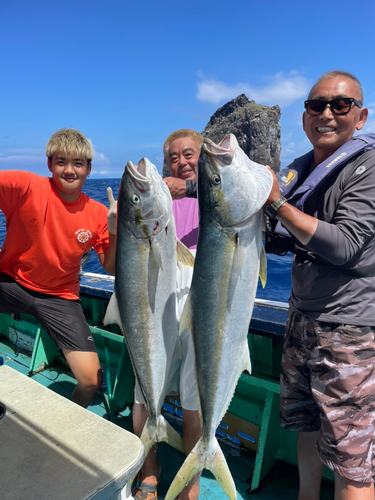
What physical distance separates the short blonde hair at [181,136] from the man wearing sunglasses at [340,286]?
949 millimetres

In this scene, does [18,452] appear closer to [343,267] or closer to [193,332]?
[193,332]

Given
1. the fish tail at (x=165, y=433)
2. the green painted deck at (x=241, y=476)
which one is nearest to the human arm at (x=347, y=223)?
the fish tail at (x=165, y=433)

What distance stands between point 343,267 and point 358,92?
111 centimetres

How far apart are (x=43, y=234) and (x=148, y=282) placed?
165cm

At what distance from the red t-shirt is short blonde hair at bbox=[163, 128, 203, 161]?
1.19 meters

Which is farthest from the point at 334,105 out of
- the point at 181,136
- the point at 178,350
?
the point at 178,350

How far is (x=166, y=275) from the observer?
Result: 256 centimetres

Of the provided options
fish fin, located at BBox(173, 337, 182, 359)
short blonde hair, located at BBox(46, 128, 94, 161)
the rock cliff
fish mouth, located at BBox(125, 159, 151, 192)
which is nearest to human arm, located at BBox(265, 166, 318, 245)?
fish mouth, located at BBox(125, 159, 151, 192)

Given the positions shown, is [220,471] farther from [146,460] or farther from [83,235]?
[83,235]

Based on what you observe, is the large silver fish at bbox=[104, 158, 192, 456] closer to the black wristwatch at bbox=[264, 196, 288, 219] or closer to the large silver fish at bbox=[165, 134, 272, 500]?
the large silver fish at bbox=[165, 134, 272, 500]

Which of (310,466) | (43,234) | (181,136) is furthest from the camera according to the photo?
(43,234)

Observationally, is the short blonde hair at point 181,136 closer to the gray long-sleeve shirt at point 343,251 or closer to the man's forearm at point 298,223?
the gray long-sleeve shirt at point 343,251

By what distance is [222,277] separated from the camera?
227 centimetres

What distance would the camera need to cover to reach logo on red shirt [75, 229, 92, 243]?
12.4 feet
